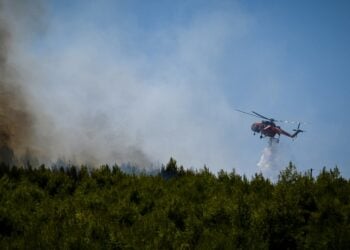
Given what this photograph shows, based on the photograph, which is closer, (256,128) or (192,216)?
(192,216)

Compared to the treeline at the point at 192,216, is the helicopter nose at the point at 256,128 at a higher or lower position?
higher

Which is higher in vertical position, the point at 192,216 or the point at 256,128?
the point at 256,128

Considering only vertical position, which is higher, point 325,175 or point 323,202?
point 325,175

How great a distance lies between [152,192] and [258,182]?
12.7ft

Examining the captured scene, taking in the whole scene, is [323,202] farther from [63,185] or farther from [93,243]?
[63,185]

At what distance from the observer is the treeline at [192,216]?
11.4m

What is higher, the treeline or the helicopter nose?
the helicopter nose

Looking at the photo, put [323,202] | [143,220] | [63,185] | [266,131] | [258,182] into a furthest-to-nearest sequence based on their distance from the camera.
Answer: [266,131], [63,185], [258,182], [143,220], [323,202]

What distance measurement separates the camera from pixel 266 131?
303 feet

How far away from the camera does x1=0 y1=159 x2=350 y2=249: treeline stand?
1145 centimetres

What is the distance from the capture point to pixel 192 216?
43.4 ft

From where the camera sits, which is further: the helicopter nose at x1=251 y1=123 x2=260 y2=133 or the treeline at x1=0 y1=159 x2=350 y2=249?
the helicopter nose at x1=251 y1=123 x2=260 y2=133

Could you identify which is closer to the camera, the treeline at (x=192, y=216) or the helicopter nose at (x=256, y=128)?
the treeline at (x=192, y=216)

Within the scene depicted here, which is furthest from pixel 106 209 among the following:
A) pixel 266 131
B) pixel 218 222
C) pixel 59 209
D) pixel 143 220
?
pixel 266 131
